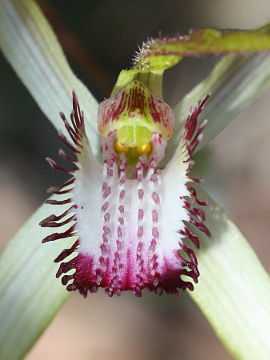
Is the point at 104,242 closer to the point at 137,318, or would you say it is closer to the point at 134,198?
the point at 134,198

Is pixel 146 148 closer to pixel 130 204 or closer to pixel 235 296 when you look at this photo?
pixel 130 204

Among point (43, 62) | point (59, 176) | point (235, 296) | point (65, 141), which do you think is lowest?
point (235, 296)

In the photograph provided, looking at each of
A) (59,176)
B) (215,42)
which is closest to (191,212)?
(215,42)

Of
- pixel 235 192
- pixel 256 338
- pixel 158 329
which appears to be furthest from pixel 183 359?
pixel 256 338

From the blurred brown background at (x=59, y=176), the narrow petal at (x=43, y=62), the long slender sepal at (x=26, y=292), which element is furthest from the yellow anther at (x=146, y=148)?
the blurred brown background at (x=59, y=176)

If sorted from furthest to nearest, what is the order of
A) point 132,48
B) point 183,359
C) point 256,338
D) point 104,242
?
point 132,48
point 183,359
point 256,338
point 104,242

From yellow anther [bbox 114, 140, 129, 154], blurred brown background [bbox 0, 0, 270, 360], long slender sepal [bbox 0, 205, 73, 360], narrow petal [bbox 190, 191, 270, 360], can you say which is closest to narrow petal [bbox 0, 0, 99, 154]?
Answer: yellow anther [bbox 114, 140, 129, 154]

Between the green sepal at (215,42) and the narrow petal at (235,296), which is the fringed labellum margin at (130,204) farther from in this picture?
the green sepal at (215,42)
